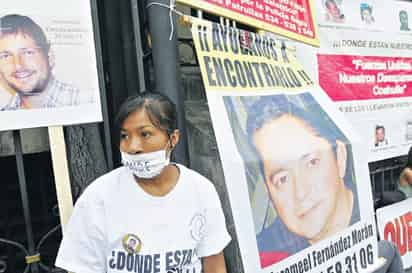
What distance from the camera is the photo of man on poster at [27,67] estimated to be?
1588mm

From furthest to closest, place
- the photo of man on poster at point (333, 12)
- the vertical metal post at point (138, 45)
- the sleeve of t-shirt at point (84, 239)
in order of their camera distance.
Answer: the photo of man on poster at point (333, 12) < the vertical metal post at point (138, 45) < the sleeve of t-shirt at point (84, 239)

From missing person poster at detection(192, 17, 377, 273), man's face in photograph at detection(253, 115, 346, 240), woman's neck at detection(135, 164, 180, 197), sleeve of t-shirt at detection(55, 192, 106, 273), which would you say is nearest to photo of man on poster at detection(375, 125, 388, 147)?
missing person poster at detection(192, 17, 377, 273)

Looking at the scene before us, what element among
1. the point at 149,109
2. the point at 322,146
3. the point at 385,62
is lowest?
the point at 322,146

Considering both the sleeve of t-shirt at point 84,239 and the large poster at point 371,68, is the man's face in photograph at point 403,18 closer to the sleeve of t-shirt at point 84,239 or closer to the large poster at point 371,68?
the large poster at point 371,68

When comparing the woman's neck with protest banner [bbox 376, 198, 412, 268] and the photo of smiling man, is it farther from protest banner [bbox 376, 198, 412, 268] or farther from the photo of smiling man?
protest banner [bbox 376, 198, 412, 268]

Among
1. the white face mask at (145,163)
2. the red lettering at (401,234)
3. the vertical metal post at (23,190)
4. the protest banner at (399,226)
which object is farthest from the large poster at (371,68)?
the vertical metal post at (23,190)

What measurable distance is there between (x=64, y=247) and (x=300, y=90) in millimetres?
1553

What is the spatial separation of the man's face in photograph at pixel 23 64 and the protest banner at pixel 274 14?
71 cm

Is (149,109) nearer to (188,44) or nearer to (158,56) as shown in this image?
(158,56)

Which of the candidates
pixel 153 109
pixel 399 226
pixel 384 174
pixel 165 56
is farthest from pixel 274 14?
pixel 384 174

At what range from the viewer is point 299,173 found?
205 centimetres

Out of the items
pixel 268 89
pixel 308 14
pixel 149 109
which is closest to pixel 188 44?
pixel 268 89

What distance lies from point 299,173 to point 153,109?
941 mm

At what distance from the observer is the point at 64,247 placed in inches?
56.0
